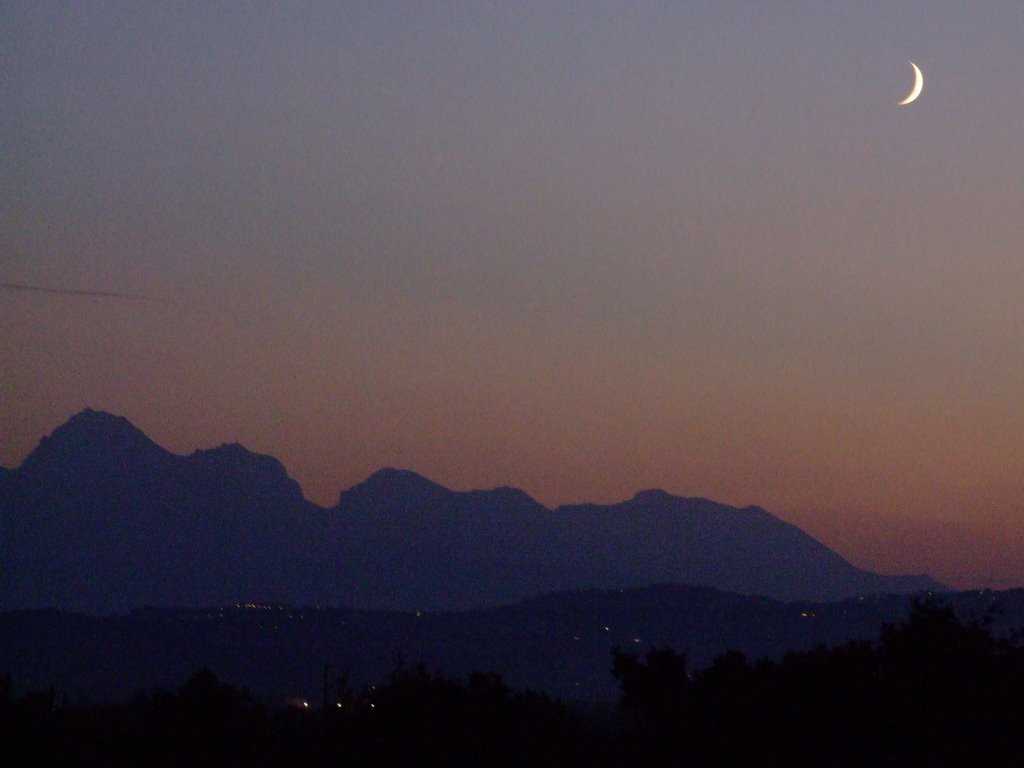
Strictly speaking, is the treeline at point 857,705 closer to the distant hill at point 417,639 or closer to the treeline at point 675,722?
the treeline at point 675,722

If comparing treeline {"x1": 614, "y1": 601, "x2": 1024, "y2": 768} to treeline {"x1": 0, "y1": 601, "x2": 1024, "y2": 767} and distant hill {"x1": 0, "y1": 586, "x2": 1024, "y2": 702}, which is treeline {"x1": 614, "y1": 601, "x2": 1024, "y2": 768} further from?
distant hill {"x1": 0, "y1": 586, "x2": 1024, "y2": 702}

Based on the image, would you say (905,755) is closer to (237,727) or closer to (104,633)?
(237,727)

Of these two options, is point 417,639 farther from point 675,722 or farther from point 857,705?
point 857,705

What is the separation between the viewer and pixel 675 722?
108 ft

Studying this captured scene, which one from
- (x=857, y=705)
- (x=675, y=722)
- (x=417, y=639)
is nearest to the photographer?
(x=857, y=705)

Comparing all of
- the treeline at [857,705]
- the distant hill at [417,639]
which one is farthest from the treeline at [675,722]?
the distant hill at [417,639]

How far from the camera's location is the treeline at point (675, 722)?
2952 centimetres

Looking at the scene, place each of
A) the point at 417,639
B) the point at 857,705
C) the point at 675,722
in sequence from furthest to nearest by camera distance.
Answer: the point at 417,639 → the point at 675,722 → the point at 857,705

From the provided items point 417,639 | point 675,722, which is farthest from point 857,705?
point 417,639

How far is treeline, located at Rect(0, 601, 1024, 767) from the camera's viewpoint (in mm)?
29516

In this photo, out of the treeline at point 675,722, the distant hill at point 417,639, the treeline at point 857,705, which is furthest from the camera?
the distant hill at point 417,639

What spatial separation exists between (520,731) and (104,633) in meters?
91.3

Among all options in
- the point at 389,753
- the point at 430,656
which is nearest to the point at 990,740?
the point at 389,753

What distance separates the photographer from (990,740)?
27.8 meters
